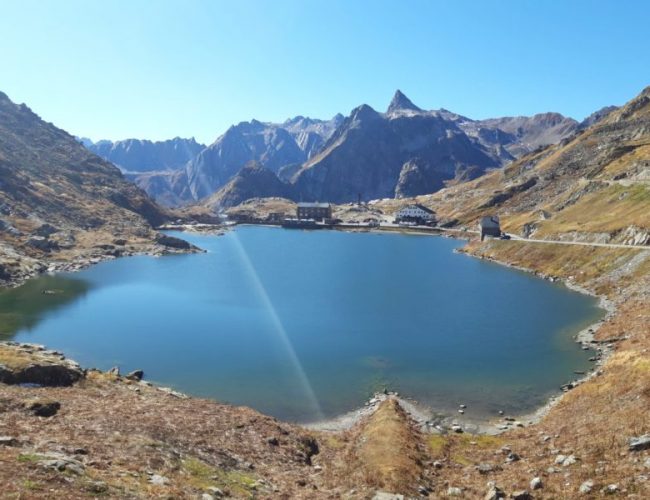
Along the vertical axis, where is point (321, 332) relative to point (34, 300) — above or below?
below

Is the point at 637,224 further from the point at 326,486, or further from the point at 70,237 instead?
the point at 70,237

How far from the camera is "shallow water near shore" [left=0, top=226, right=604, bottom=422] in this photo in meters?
57.1

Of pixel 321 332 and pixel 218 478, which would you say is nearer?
pixel 218 478

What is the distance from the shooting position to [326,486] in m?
29.6

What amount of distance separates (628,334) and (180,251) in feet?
540

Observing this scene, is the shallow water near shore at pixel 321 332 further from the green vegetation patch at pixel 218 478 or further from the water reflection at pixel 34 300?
the green vegetation patch at pixel 218 478

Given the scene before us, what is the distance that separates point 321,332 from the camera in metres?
80.9

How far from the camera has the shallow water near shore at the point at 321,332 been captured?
57.1 m

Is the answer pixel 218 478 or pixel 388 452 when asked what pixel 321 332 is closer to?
pixel 388 452

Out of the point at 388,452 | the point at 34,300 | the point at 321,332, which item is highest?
the point at 34,300

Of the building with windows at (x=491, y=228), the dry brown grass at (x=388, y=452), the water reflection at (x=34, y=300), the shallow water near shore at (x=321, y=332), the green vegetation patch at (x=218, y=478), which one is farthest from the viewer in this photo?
the building with windows at (x=491, y=228)

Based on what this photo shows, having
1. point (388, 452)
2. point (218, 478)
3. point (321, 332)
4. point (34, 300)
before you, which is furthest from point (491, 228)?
point (218, 478)

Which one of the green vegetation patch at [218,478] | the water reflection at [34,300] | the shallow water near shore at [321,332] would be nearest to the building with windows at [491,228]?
the shallow water near shore at [321,332]

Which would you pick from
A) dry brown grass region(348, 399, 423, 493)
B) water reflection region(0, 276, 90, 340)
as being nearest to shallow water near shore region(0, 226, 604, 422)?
water reflection region(0, 276, 90, 340)
